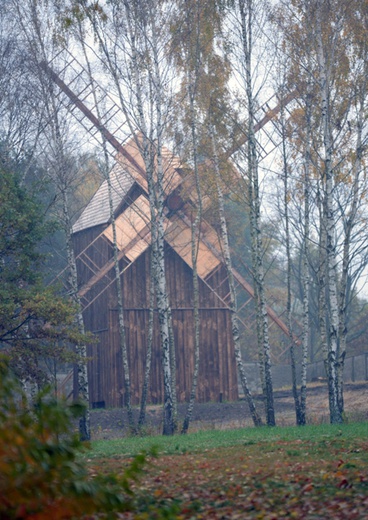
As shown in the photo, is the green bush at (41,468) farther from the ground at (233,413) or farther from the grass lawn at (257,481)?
the ground at (233,413)

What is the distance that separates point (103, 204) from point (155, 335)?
268 inches

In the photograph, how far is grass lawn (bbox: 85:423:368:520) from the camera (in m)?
6.98

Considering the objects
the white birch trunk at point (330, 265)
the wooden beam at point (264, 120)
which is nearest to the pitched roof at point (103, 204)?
the wooden beam at point (264, 120)

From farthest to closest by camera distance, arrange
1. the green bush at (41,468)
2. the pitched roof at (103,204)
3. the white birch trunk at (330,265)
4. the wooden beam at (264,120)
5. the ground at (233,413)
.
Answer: the pitched roof at (103,204) < the ground at (233,413) < the wooden beam at (264,120) < the white birch trunk at (330,265) < the green bush at (41,468)

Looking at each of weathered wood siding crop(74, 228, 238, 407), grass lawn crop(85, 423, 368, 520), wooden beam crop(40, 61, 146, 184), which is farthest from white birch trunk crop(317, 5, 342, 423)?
weathered wood siding crop(74, 228, 238, 407)

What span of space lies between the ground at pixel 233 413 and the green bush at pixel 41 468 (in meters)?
17.2

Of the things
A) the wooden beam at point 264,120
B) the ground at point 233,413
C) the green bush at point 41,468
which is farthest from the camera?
the ground at point 233,413

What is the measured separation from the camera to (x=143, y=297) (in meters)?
31.6

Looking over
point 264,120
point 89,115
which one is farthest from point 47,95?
point 264,120

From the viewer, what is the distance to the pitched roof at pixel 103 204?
31555 millimetres

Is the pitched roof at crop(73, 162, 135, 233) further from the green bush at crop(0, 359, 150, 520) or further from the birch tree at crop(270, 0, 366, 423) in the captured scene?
the green bush at crop(0, 359, 150, 520)

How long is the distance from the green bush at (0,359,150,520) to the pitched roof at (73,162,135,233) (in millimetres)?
25961

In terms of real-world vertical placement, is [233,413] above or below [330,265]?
below

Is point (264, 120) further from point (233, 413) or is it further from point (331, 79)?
point (233, 413)
